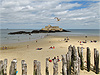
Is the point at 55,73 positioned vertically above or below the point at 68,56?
below

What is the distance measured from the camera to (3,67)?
6.09m

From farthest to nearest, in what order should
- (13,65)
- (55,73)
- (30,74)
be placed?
1. (30,74)
2. (55,73)
3. (13,65)

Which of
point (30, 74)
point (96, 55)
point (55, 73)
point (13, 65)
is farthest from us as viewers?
point (30, 74)

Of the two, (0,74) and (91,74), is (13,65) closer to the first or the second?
(0,74)

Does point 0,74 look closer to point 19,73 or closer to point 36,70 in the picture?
point 36,70

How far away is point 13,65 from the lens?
18.2 ft

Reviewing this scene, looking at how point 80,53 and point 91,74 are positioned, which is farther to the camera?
point 80,53

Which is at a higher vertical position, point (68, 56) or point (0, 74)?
point (68, 56)

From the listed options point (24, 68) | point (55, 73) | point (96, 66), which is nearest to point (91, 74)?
point (96, 66)

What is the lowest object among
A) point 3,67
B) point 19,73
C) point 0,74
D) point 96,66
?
point 19,73

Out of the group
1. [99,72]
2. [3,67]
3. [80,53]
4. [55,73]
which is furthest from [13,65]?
[99,72]

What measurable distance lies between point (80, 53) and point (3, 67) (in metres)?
6.66

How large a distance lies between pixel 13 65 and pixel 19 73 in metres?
3.92

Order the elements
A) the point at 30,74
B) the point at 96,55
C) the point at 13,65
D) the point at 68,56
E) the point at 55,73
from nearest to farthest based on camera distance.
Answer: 1. the point at 13,65
2. the point at 55,73
3. the point at 68,56
4. the point at 96,55
5. the point at 30,74
